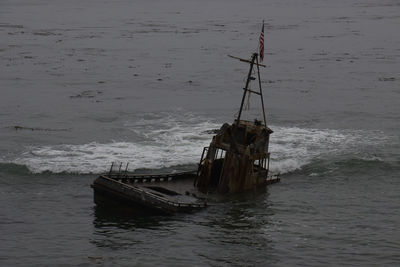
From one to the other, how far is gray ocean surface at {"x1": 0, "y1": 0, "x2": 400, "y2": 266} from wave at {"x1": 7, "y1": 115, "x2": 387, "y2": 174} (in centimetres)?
13

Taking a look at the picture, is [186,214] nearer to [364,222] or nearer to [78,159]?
[364,222]

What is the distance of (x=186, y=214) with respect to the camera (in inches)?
1302

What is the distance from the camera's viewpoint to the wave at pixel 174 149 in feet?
137

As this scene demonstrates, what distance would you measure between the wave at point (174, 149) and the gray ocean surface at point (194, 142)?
13cm

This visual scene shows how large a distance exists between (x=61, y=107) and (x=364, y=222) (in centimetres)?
3195

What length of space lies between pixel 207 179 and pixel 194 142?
446 inches

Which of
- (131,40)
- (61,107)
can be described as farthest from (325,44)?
(61,107)

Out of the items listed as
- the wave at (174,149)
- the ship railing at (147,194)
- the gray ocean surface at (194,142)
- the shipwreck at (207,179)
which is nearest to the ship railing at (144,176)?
the shipwreck at (207,179)

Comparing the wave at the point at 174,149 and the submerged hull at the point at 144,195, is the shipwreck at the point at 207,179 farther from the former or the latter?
the wave at the point at 174,149

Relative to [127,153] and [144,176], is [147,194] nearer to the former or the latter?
[144,176]

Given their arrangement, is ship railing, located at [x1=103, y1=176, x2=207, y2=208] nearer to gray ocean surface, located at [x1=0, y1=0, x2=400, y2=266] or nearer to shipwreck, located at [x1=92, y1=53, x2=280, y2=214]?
shipwreck, located at [x1=92, y1=53, x2=280, y2=214]

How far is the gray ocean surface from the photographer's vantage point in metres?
30.3

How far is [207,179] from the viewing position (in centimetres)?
3600

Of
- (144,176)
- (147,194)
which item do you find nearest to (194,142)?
(144,176)
